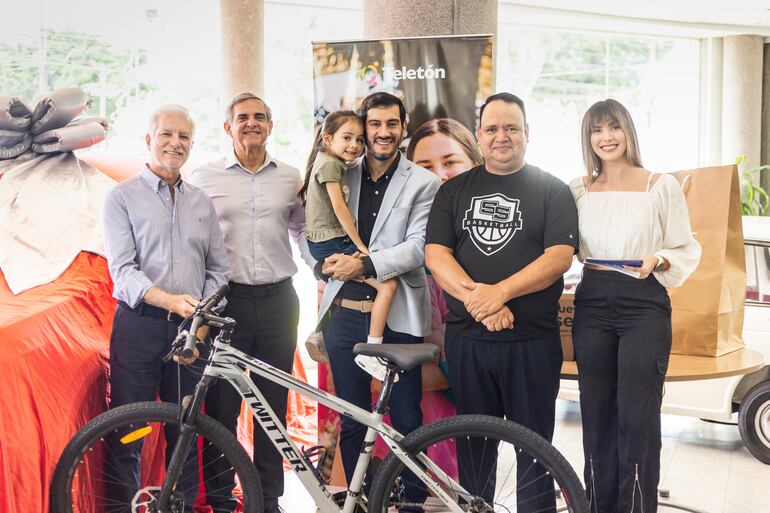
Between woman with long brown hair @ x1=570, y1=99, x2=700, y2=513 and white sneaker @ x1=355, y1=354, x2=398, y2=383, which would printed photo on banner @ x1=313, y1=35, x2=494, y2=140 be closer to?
woman with long brown hair @ x1=570, y1=99, x2=700, y2=513

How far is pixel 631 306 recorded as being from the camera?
118 inches

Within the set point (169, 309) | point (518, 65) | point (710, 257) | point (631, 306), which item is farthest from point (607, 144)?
point (518, 65)

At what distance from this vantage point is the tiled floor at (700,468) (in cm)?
408

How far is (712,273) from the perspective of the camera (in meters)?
3.97

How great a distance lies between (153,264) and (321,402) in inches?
30.6

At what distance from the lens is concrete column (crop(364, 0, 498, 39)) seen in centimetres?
409

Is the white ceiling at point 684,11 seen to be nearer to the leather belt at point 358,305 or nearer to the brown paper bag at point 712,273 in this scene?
the brown paper bag at point 712,273

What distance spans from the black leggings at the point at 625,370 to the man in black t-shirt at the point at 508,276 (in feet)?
0.40

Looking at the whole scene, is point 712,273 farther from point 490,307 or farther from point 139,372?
point 139,372

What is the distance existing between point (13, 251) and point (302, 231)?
1.15m

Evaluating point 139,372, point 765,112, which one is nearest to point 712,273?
point 139,372

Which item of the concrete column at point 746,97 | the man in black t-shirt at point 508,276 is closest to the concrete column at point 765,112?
the concrete column at point 746,97

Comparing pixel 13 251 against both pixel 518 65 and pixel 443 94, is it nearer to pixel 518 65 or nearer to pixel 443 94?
pixel 443 94

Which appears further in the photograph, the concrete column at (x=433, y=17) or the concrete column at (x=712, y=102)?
the concrete column at (x=712, y=102)
